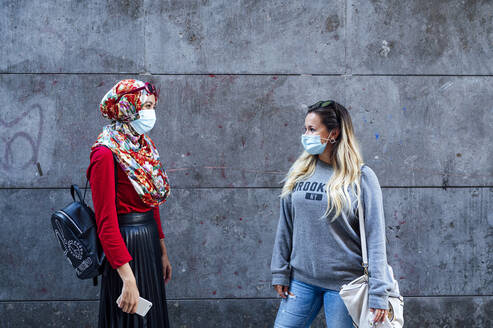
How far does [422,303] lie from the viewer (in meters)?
4.28

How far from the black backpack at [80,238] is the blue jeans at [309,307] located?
3.53 ft

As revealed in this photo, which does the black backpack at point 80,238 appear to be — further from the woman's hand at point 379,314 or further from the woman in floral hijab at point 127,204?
the woman's hand at point 379,314

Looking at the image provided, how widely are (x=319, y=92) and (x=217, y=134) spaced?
3.20 ft

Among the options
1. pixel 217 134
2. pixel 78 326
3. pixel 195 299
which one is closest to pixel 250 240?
pixel 195 299

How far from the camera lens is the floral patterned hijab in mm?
2609

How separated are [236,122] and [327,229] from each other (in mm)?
1874

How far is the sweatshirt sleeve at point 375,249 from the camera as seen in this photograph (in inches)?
94.4

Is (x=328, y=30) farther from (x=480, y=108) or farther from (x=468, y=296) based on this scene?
(x=468, y=296)

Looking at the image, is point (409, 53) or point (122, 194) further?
point (409, 53)

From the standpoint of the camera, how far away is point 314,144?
2676 millimetres

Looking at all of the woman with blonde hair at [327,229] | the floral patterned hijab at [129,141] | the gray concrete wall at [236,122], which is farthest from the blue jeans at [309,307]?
the gray concrete wall at [236,122]

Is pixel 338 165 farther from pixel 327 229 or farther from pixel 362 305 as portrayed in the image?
pixel 362 305

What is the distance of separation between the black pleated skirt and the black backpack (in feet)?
0.40

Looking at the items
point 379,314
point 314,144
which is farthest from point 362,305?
point 314,144
